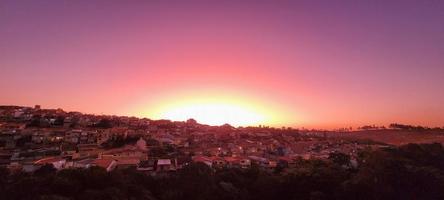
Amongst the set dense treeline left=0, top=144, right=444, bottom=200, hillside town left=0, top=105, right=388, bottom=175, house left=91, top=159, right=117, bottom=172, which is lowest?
dense treeline left=0, top=144, right=444, bottom=200

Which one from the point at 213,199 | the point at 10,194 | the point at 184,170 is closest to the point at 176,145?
the point at 184,170

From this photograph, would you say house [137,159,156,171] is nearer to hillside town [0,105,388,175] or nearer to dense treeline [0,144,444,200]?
hillside town [0,105,388,175]

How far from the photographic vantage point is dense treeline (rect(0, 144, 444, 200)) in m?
21.9

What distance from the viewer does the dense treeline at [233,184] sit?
21891 mm

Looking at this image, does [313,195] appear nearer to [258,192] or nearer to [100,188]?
[258,192]

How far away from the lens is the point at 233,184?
2780 centimetres

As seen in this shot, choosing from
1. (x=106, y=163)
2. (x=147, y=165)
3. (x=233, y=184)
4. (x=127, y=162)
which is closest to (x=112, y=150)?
(x=127, y=162)

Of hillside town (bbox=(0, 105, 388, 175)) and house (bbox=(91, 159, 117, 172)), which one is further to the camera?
hillside town (bbox=(0, 105, 388, 175))

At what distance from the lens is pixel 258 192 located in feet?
87.5

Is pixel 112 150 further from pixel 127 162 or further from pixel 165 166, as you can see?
pixel 165 166

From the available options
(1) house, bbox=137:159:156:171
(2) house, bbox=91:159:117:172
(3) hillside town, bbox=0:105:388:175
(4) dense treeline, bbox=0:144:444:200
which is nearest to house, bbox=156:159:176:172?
(3) hillside town, bbox=0:105:388:175

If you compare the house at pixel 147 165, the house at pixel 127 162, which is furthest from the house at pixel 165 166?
the house at pixel 127 162

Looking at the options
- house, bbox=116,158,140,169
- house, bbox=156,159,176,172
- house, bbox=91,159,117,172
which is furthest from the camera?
house, bbox=116,158,140,169

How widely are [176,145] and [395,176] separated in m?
30.5
